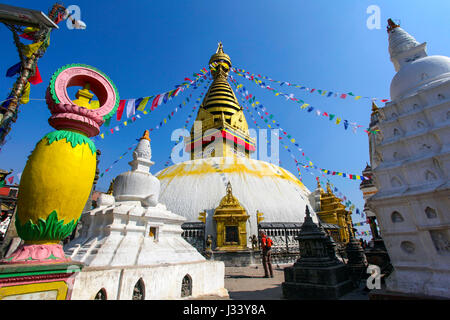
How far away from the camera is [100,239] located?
16.2ft

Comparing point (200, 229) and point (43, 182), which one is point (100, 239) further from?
point (200, 229)

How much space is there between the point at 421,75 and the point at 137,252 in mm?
8357

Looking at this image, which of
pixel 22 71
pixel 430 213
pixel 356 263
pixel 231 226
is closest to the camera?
pixel 430 213

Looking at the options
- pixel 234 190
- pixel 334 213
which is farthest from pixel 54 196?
pixel 334 213

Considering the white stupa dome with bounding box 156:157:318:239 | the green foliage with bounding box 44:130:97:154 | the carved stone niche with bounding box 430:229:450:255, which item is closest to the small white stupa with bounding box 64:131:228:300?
the green foliage with bounding box 44:130:97:154

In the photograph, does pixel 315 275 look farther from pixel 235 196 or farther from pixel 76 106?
pixel 235 196

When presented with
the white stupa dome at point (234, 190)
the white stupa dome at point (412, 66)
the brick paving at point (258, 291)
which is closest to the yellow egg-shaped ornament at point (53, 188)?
the brick paving at point (258, 291)

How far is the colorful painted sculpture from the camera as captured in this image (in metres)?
2.57

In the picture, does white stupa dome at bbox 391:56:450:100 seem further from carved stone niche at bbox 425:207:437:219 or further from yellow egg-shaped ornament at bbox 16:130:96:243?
yellow egg-shaped ornament at bbox 16:130:96:243

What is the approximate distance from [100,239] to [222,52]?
103 ft

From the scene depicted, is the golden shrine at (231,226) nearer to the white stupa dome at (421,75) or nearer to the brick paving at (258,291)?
the brick paving at (258,291)

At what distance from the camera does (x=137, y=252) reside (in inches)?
188

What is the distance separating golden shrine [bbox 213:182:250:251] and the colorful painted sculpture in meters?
10.8
